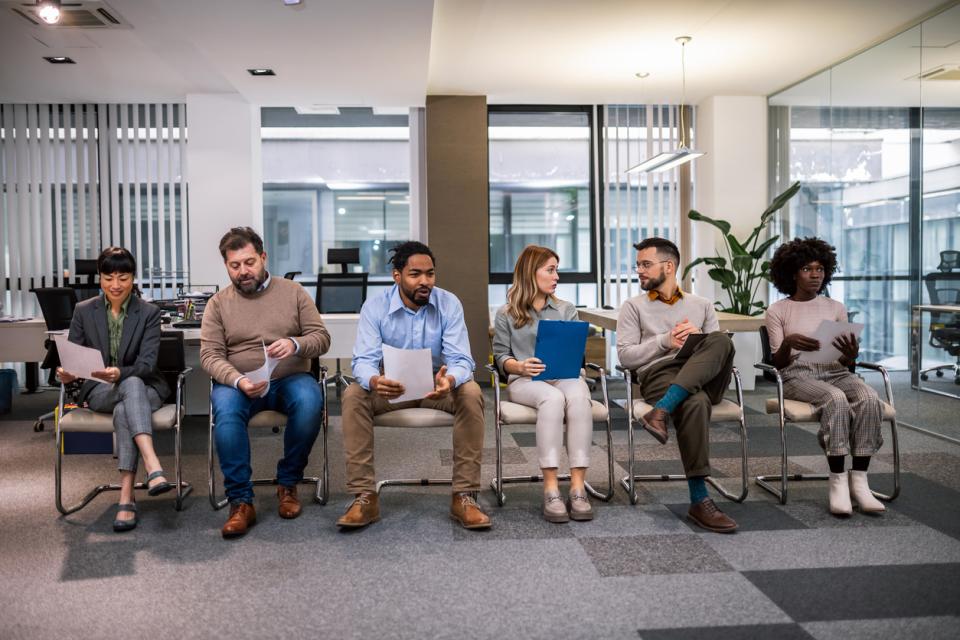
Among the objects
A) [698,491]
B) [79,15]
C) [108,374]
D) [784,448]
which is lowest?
[698,491]

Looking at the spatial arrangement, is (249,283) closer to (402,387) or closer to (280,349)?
(280,349)

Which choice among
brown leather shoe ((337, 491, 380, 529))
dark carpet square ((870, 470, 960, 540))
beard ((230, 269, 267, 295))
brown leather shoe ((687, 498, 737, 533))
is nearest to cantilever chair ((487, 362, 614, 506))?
brown leather shoe ((687, 498, 737, 533))

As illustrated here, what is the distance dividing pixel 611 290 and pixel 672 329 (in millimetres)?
4378

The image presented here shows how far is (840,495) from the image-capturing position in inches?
128

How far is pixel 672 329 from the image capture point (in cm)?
347

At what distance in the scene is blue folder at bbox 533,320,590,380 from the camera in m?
3.31

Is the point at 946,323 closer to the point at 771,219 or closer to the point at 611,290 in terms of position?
the point at 771,219

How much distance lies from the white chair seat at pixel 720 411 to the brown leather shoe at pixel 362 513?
3.98ft

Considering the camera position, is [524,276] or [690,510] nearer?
[690,510]

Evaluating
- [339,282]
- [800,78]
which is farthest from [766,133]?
[339,282]

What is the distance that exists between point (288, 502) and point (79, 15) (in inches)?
139

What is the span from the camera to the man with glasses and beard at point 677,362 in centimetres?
316

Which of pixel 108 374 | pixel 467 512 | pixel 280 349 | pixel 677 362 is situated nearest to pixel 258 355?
pixel 280 349

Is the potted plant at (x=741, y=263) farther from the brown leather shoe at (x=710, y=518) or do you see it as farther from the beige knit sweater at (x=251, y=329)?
the beige knit sweater at (x=251, y=329)
